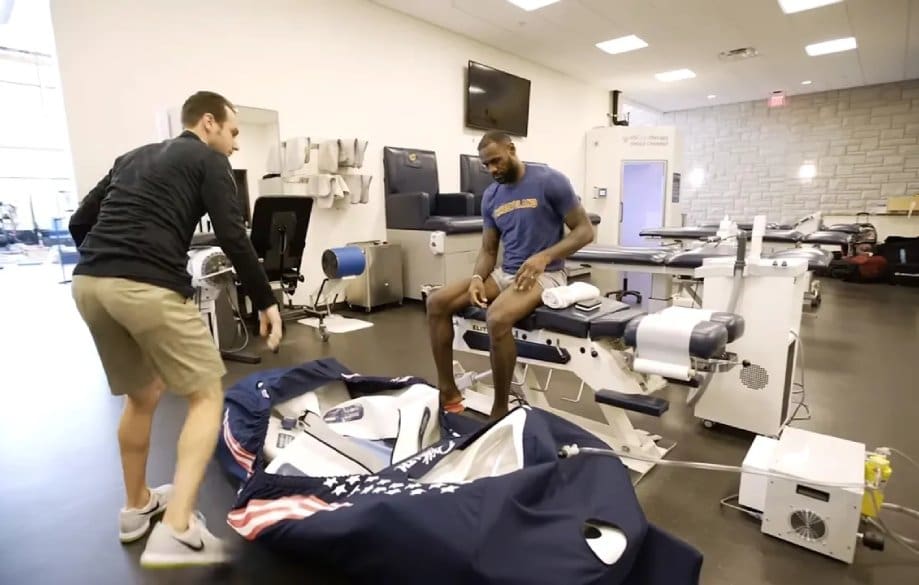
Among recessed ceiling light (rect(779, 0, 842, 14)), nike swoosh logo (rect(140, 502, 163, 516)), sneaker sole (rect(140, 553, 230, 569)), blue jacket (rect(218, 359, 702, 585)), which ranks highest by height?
recessed ceiling light (rect(779, 0, 842, 14))

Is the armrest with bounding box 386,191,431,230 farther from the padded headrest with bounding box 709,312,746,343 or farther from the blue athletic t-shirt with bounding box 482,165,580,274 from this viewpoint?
the padded headrest with bounding box 709,312,746,343

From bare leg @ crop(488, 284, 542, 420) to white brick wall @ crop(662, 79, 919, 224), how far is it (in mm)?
9201

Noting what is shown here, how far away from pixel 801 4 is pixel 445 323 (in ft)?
18.2

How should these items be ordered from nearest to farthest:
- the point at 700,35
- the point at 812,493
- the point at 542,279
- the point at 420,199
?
the point at 812,493
the point at 542,279
the point at 420,199
the point at 700,35

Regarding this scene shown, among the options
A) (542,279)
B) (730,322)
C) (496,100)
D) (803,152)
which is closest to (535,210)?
(542,279)

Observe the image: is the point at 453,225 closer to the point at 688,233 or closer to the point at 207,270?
the point at 688,233

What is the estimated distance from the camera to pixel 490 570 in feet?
3.11

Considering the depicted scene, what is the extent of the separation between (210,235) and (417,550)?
10.1ft

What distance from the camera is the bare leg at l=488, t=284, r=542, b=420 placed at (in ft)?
6.72

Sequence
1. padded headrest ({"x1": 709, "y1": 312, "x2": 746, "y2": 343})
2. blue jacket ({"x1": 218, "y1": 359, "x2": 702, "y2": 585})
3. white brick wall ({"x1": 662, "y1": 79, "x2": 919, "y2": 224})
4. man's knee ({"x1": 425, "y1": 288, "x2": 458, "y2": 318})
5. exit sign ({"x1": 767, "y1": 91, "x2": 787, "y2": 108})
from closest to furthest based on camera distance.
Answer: blue jacket ({"x1": 218, "y1": 359, "x2": 702, "y2": 585}) → padded headrest ({"x1": 709, "y1": 312, "x2": 746, "y2": 343}) → man's knee ({"x1": 425, "y1": 288, "x2": 458, "y2": 318}) → white brick wall ({"x1": 662, "y1": 79, "x2": 919, "y2": 224}) → exit sign ({"x1": 767, "y1": 91, "x2": 787, "y2": 108})

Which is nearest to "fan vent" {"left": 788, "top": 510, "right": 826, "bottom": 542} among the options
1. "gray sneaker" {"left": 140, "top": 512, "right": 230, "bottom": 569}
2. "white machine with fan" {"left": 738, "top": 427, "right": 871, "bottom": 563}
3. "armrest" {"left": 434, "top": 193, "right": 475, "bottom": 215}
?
"white machine with fan" {"left": 738, "top": 427, "right": 871, "bottom": 563}

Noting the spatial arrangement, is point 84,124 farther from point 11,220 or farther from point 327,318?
point 11,220

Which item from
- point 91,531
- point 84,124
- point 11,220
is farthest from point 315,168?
point 11,220

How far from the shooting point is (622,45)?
21.6 ft
